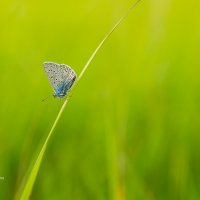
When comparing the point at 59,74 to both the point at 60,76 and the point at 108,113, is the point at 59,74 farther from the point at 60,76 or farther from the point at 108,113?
the point at 108,113

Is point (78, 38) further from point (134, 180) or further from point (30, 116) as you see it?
point (134, 180)

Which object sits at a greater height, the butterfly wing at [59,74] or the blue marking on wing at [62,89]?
the butterfly wing at [59,74]

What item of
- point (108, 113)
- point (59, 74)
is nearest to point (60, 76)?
point (59, 74)

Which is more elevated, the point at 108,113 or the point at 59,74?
the point at 59,74

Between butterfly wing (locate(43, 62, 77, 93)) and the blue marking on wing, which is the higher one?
butterfly wing (locate(43, 62, 77, 93))
